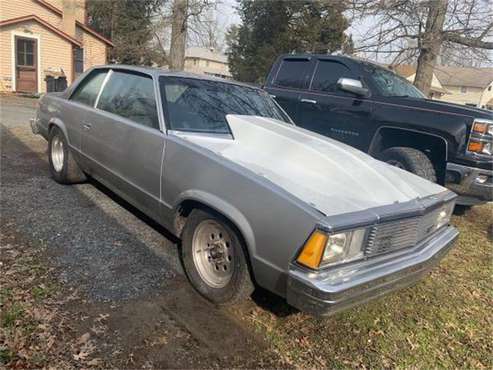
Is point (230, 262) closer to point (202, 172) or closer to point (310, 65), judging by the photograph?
point (202, 172)

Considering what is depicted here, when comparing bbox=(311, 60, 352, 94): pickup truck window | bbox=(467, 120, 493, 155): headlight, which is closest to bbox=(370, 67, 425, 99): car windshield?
bbox=(311, 60, 352, 94): pickup truck window

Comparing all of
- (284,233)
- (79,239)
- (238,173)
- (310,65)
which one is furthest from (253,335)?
(310,65)

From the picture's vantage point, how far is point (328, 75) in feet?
19.8

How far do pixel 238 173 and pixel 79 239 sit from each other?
186 centimetres

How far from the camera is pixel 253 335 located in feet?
8.57

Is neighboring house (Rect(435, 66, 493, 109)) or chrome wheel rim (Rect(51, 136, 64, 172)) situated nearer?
chrome wheel rim (Rect(51, 136, 64, 172))

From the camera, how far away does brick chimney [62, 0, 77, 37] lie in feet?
62.6

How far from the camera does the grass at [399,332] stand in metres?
2.55

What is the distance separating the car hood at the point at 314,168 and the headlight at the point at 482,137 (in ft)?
5.48

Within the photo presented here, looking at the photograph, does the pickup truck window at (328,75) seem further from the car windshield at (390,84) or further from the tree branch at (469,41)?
the tree branch at (469,41)

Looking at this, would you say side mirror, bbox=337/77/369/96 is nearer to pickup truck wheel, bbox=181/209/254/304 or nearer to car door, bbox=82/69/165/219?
car door, bbox=82/69/165/219

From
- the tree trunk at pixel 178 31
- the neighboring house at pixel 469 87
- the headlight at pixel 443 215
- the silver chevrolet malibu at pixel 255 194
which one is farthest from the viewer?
the neighboring house at pixel 469 87

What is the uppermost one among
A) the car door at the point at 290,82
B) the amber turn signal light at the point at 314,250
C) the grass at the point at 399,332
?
the car door at the point at 290,82

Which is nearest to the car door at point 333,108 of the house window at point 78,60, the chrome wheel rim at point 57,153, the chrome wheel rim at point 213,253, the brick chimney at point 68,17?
the chrome wheel rim at point 213,253
